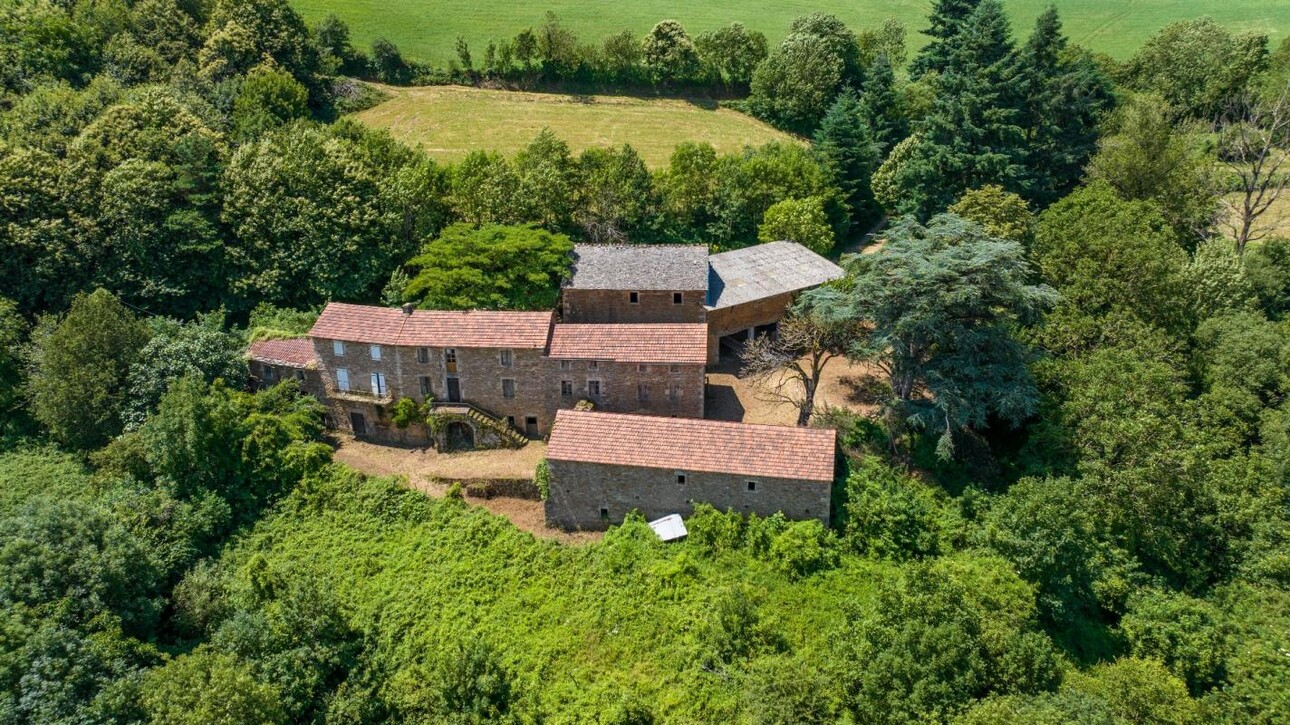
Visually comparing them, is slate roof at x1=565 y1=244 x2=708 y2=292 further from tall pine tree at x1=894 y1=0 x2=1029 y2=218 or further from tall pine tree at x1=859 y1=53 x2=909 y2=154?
tall pine tree at x1=859 y1=53 x2=909 y2=154

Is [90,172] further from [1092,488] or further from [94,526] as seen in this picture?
[1092,488]

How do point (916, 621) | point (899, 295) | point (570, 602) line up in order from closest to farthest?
point (916, 621)
point (570, 602)
point (899, 295)

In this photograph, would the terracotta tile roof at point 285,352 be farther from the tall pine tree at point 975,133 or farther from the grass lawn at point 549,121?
the tall pine tree at point 975,133

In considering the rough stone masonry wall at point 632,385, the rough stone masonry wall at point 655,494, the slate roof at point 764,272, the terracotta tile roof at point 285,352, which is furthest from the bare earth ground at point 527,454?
the terracotta tile roof at point 285,352

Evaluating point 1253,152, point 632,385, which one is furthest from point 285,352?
point 1253,152

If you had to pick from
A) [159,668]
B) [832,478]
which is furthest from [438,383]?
[832,478]

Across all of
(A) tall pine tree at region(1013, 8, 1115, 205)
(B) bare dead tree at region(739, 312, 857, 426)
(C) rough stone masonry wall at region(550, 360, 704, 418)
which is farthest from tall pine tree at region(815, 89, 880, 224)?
(C) rough stone masonry wall at region(550, 360, 704, 418)

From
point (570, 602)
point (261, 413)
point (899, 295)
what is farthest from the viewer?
point (261, 413)
